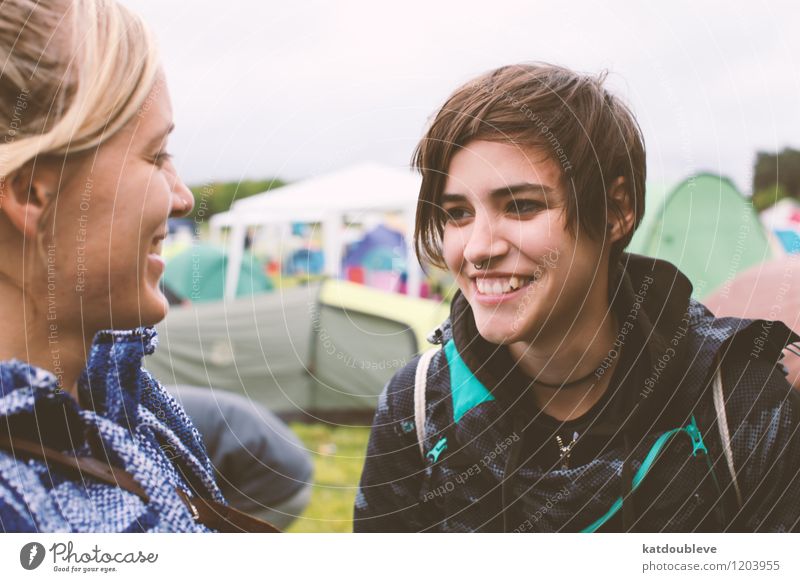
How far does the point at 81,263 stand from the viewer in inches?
27.6

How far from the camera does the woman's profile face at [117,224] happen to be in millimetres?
688

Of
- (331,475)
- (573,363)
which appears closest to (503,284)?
(573,363)

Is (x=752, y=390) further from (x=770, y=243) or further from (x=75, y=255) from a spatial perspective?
(x=770, y=243)

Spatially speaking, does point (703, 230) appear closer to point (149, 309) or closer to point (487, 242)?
point (487, 242)

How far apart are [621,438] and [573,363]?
10 centimetres

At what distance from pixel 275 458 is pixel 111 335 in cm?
90

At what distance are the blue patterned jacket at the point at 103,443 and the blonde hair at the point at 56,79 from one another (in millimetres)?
179

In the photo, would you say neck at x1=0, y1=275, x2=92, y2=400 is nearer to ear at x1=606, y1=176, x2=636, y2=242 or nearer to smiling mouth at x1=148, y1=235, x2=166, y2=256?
smiling mouth at x1=148, y1=235, x2=166, y2=256

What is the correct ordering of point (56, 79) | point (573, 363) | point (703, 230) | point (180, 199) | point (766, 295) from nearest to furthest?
1. point (56, 79)
2. point (180, 199)
3. point (573, 363)
4. point (766, 295)
5. point (703, 230)

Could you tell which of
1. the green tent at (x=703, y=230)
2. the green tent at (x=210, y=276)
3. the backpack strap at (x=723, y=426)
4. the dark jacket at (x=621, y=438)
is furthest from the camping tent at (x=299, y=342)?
the backpack strap at (x=723, y=426)

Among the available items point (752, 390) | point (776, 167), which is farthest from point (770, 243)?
point (752, 390)

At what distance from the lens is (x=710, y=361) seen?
80cm

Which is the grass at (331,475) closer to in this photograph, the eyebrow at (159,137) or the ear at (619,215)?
the ear at (619,215)

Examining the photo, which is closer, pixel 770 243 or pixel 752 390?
pixel 752 390
